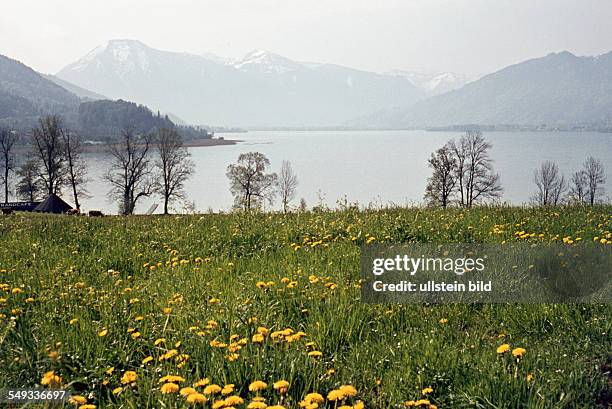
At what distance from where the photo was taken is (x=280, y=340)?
4594mm

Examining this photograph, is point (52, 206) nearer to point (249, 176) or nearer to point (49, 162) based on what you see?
point (49, 162)

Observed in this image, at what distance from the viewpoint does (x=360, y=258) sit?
25.4 ft

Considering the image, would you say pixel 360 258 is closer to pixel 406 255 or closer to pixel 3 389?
pixel 406 255

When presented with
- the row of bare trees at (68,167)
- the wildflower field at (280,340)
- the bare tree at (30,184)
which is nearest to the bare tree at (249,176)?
the row of bare trees at (68,167)

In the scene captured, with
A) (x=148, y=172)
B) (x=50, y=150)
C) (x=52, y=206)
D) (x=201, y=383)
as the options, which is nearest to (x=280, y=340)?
(x=201, y=383)

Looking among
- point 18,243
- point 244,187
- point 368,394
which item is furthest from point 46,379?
point 244,187

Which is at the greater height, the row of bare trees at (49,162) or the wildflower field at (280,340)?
the row of bare trees at (49,162)

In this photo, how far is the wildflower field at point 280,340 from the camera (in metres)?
4.01
